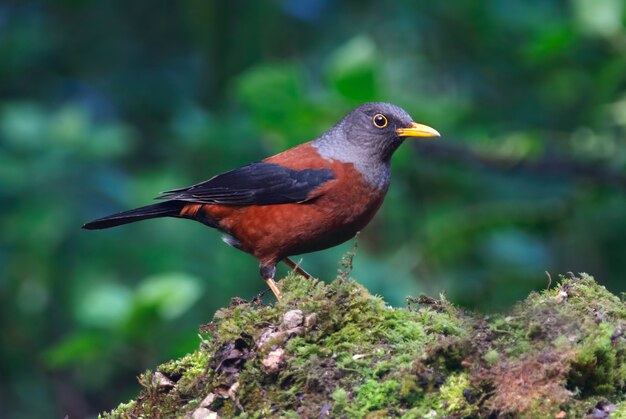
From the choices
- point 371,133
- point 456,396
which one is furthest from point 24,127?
point 456,396

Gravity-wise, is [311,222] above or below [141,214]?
below

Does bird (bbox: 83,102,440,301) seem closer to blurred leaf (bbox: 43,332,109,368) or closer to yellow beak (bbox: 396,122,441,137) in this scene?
yellow beak (bbox: 396,122,441,137)

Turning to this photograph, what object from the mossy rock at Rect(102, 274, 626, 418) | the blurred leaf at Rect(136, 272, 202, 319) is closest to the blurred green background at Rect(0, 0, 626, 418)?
the blurred leaf at Rect(136, 272, 202, 319)

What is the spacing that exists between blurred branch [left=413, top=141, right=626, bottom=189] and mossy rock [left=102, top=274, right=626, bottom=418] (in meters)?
5.22

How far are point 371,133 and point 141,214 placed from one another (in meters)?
1.72

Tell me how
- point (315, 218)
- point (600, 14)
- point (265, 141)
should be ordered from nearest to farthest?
point (315, 218), point (600, 14), point (265, 141)

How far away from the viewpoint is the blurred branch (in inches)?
367

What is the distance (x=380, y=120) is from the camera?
6.97 metres

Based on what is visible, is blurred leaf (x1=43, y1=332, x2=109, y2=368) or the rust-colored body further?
blurred leaf (x1=43, y1=332, x2=109, y2=368)

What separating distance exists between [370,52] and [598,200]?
124 inches

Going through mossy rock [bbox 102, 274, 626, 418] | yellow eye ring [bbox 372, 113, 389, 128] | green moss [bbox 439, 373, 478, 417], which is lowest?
green moss [bbox 439, 373, 478, 417]

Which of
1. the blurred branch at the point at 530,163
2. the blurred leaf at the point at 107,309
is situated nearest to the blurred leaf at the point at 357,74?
the blurred branch at the point at 530,163

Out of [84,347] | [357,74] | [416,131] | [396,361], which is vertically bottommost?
[396,361]

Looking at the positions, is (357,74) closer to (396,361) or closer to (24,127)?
(24,127)
